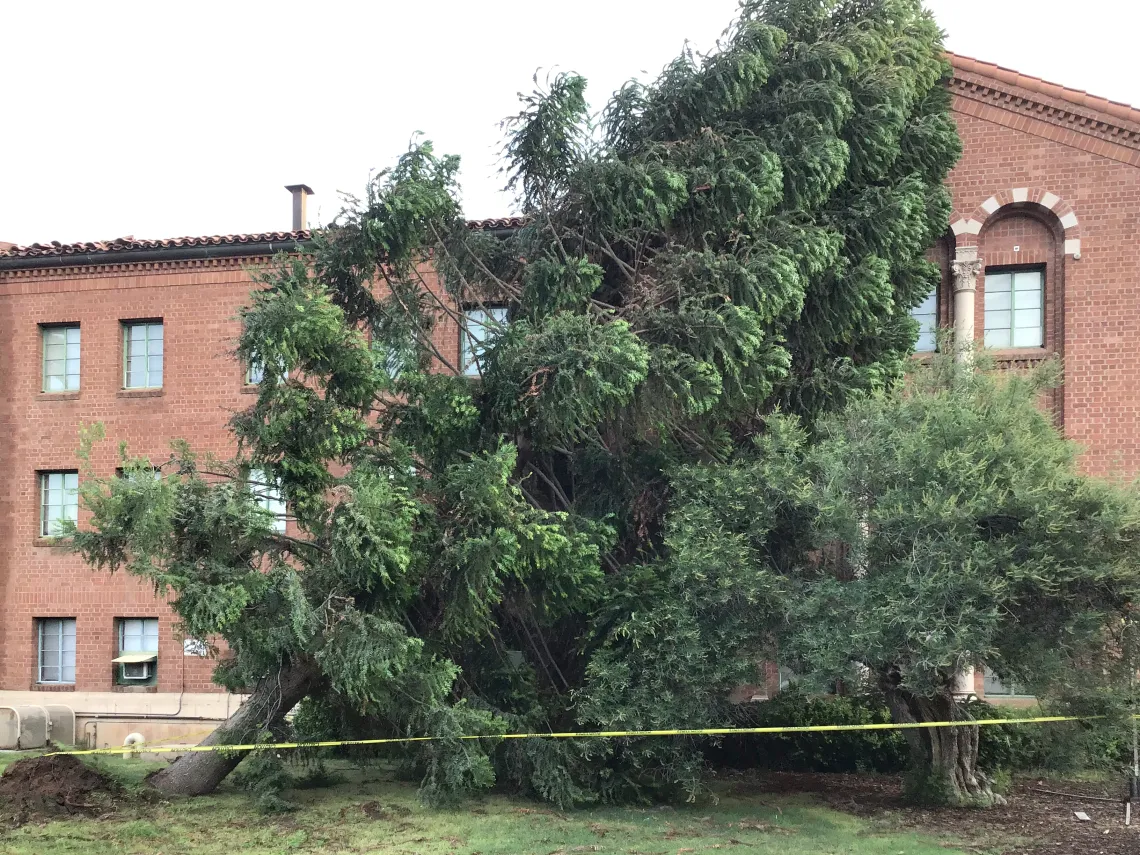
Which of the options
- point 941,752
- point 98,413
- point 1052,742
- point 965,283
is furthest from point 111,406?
point 1052,742

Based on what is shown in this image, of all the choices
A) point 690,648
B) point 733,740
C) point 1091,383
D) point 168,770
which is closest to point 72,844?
point 168,770

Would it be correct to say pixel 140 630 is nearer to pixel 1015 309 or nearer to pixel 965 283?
pixel 965 283

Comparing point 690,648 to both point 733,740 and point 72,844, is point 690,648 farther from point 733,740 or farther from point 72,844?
point 72,844

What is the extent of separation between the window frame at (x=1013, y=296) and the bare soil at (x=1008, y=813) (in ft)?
20.9

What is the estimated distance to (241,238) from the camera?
18.8 m

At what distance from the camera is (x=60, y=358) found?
66.3ft

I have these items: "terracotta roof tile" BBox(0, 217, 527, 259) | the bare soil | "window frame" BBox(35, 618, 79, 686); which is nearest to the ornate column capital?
the bare soil

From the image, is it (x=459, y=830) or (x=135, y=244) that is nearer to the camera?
(x=459, y=830)

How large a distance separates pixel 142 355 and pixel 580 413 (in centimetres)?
1132

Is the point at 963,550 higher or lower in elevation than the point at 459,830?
higher

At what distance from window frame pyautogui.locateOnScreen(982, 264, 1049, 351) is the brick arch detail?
62cm

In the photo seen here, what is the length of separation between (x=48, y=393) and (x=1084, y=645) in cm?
1772

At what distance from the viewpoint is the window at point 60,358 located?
2016 centimetres

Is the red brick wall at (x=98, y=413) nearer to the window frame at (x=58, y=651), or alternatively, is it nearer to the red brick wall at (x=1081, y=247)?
the window frame at (x=58, y=651)
